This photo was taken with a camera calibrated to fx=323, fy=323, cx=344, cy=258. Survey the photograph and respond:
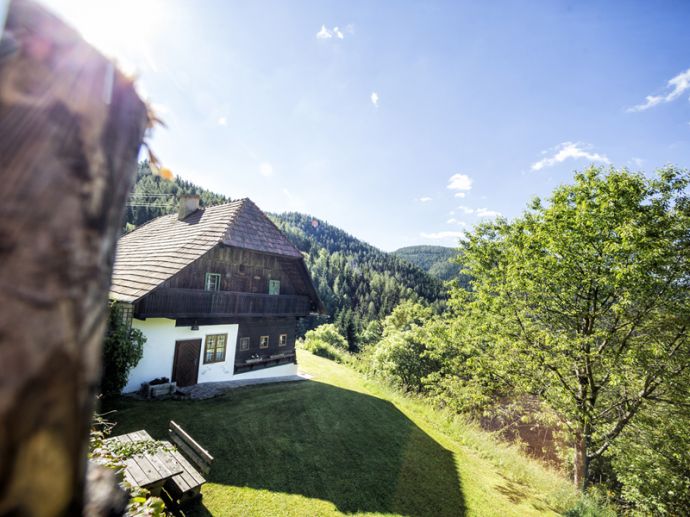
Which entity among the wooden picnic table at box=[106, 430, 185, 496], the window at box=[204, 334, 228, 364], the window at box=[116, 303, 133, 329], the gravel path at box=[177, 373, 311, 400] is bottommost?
the gravel path at box=[177, 373, 311, 400]

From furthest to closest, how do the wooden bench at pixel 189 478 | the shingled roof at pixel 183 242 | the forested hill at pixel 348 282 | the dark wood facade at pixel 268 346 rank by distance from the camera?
the forested hill at pixel 348 282
the dark wood facade at pixel 268 346
the shingled roof at pixel 183 242
the wooden bench at pixel 189 478

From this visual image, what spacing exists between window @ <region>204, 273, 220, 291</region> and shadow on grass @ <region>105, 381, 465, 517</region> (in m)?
4.45

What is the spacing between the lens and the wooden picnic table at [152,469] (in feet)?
18.4

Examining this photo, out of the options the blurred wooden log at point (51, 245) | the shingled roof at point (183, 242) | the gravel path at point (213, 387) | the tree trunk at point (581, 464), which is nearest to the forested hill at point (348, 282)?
the gravel path at point (213, 387)

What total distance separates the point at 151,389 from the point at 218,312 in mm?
3657

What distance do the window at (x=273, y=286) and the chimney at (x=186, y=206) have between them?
592 centimetres

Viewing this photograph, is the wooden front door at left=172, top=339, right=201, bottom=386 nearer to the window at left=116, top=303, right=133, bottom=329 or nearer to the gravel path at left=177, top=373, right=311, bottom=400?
the gravel path at left=177, top=373, right=311, bottom=400

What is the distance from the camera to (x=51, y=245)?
60cm

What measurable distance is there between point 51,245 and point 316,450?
10.8m

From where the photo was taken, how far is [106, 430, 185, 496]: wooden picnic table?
5.61 meters

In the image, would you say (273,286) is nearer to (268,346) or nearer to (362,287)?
(268,346)

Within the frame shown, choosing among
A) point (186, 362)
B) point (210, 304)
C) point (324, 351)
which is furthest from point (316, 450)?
point (324, 351)

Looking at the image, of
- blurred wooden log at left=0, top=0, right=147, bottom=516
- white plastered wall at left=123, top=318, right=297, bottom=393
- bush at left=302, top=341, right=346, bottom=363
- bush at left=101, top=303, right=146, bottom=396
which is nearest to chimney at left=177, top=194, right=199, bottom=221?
white plastered wall at left=123, top=318, right=297, bottom=393

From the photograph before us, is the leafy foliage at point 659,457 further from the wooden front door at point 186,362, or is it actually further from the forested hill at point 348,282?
the forested hill at point 348,282
